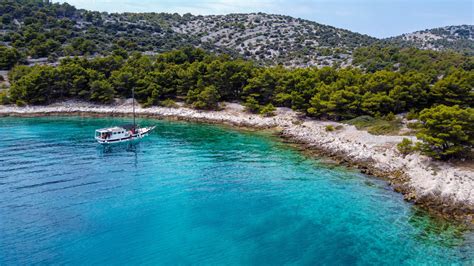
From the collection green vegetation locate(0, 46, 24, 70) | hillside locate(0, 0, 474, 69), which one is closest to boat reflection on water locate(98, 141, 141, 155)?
hillside locate(0, 0, 474, 69)

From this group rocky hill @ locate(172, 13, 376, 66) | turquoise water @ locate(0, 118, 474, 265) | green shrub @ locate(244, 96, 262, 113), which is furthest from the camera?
rocky hill @ locate(172, 13, 376, 66)

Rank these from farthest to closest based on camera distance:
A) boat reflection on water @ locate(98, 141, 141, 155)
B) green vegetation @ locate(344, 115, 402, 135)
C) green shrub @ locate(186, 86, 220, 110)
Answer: green shrub @ locate(186, 86, 220, 110) → green vegetation @ locate(344, 115, 402, 135) → boat reflection on water @ locate(98, 141, 141, 155)

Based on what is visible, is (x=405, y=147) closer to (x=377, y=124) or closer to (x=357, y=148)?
(x=357, y=148)

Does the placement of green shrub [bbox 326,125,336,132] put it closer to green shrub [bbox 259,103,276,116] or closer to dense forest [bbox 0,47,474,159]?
dense forest [bbox 0,47,474,159]

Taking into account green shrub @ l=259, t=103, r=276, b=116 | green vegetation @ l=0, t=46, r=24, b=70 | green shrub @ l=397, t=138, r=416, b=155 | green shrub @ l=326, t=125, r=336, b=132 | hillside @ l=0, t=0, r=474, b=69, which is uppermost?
hillside @ l=0, t=0, r=474, b=69

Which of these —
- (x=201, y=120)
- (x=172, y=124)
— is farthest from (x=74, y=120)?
(x=201, y=120)

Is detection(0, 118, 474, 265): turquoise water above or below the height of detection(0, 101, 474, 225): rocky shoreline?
below
